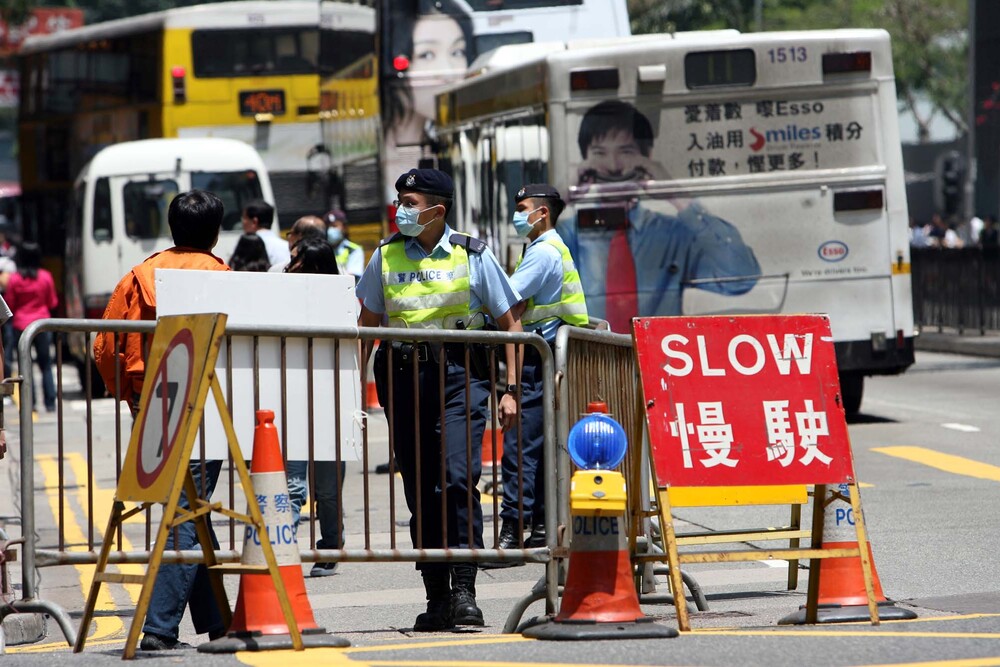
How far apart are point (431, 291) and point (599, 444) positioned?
1.39m

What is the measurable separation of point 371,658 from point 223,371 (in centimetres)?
139

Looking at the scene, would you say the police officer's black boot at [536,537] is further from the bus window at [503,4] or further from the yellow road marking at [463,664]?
the bus window at [503,4]

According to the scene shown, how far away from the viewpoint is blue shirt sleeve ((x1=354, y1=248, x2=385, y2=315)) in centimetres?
745

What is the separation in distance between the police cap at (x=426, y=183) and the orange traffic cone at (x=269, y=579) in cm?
155

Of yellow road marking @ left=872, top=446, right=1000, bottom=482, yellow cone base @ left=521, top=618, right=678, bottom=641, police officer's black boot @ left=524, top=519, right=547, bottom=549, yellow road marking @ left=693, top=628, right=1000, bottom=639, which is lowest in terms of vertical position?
yellow road marking @ left=693, top=628, right=1000, bottom=639

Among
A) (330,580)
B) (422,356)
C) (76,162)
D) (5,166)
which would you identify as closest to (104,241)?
(76,162)

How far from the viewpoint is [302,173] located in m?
24.3

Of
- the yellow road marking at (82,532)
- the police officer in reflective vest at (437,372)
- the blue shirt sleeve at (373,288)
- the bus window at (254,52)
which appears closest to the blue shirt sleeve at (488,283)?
the police officer in reflective vest at (437,372)

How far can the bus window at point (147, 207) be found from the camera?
22.0m

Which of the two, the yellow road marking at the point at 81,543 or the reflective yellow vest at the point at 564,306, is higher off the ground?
the reflective yellow vest at the point at 564,306

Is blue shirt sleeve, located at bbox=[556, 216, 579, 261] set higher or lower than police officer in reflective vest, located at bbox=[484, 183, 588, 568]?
higher

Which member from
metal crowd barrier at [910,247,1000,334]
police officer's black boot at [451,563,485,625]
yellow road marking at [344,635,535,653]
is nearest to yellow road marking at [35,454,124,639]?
police officer's black boot at [451,563,485,625]

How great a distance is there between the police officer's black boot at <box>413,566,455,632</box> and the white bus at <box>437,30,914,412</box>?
691 centimetres

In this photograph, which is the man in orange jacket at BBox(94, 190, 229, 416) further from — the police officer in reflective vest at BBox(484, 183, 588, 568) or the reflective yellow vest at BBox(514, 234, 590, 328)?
the reflective yellow vest at BBox(514, 234, 590, 328)
